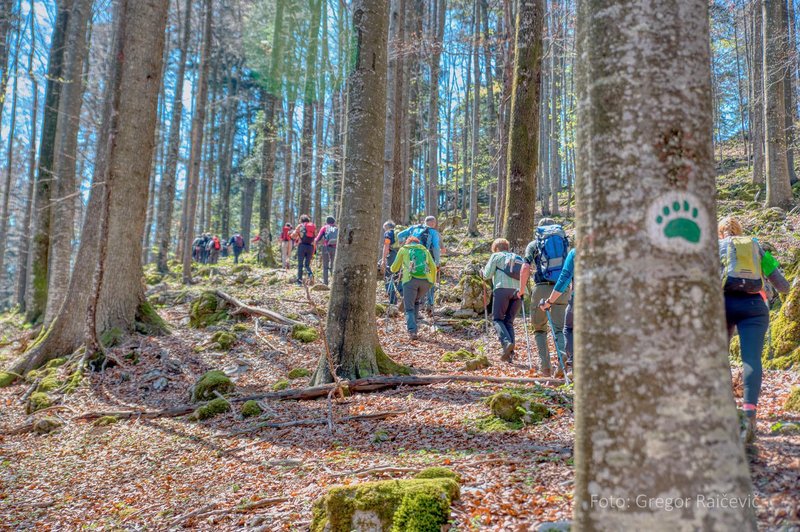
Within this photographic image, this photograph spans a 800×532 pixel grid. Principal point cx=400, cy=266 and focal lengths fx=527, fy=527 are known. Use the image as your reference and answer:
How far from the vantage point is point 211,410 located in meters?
6.57

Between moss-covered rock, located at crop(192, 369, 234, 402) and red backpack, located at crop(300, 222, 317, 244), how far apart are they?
7700 mm

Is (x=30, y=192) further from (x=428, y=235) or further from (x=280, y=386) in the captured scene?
(x=280, y=386)

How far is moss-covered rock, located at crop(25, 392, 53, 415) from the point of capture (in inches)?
298

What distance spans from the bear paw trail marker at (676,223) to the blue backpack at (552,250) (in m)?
5.21

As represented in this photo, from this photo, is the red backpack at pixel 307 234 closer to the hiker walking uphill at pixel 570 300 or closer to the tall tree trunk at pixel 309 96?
the tall tree trunk at pixel 309 96

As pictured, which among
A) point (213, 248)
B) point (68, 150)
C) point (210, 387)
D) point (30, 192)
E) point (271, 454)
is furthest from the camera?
point (213, 248)

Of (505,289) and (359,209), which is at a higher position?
(359,209)

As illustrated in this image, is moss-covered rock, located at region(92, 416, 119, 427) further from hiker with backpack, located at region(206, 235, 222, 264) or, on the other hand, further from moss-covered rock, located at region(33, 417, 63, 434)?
hiker with backpack, located at region(206, 235, 222, 264)

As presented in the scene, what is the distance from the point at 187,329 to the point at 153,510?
264 inches

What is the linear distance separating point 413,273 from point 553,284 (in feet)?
10.3

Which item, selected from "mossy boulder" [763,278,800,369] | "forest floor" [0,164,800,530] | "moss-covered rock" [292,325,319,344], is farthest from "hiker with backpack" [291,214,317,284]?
"mossy boulder" [763,278,800,369]

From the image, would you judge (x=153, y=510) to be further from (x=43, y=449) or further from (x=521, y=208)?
(x=521, y=208)

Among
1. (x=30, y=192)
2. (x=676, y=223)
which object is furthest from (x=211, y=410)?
(x=30, y=192)

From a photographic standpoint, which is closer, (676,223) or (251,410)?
(676,223)
